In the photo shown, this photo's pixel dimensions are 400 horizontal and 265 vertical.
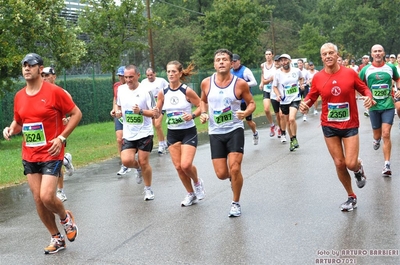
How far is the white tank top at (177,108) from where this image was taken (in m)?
9.54

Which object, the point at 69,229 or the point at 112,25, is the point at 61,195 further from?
the point at 112,25

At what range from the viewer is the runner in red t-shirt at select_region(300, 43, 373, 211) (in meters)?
8.34

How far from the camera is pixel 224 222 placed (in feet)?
26.6

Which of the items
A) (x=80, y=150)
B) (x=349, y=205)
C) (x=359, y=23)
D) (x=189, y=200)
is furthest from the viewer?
(x=359, y=23)

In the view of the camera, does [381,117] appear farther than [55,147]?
Yes

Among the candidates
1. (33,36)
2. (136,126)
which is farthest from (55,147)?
(33,36)

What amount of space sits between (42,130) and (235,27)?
36456 mm

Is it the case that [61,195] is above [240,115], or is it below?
below

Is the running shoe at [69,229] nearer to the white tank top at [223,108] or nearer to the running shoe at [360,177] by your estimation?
the white tank top at [223,108]

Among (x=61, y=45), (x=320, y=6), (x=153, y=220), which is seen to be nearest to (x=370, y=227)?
(x=153, y=220)

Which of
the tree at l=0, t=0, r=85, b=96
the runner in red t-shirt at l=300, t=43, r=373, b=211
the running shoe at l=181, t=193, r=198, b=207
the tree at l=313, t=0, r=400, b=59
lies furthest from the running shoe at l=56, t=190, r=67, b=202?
the tree at l=313, t=0, r=400, b=59

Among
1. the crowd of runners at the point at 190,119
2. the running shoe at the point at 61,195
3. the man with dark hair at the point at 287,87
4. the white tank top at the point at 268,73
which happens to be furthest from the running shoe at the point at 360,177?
the white tank top at the point at 268,73

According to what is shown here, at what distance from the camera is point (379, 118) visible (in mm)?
11219

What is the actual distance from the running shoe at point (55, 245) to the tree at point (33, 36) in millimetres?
11741
